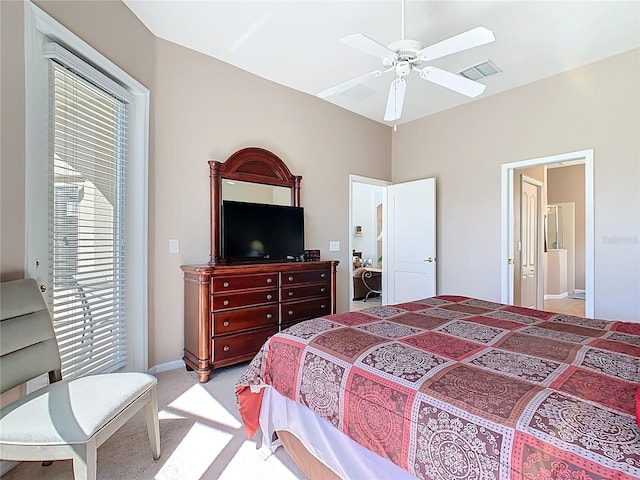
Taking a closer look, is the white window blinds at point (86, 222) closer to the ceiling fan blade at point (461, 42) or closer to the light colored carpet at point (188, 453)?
the light colored carpet at point (188, 453)

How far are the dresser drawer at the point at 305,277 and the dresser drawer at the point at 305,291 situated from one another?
5 cm

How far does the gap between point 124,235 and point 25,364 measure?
1.28 m

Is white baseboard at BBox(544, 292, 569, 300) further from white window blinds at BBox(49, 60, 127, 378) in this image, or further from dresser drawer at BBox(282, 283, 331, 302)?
white window blinds at BBox(49, 60, 127, 378)

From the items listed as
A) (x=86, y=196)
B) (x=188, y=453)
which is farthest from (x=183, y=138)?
(x=188, y=453)

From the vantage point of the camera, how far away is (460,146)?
14.5ft

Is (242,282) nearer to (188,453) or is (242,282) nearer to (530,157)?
(188,453)

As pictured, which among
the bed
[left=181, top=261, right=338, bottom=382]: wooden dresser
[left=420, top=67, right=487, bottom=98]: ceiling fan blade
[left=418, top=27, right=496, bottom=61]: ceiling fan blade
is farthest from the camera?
[left=181, top=261, right=338, bottom=382]: wooden dresser

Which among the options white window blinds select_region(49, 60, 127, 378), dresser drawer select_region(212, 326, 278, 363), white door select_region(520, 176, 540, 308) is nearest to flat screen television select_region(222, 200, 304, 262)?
dresser drawer select_region(212, 326, 278, 363)

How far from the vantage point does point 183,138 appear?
10.2 ft

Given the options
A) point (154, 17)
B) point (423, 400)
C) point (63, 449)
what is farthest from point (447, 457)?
point (154, 17)

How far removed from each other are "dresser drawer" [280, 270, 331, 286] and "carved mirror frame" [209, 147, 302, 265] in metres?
0.61

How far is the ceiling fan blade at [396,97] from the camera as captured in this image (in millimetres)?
2426

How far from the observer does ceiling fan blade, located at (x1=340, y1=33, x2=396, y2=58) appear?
192 cm

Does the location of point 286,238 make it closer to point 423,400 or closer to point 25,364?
point 25,364
